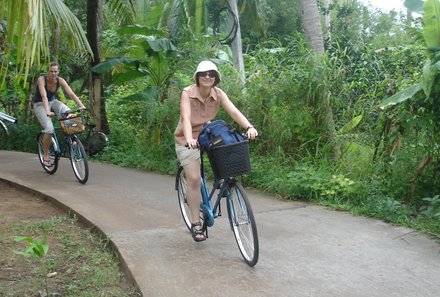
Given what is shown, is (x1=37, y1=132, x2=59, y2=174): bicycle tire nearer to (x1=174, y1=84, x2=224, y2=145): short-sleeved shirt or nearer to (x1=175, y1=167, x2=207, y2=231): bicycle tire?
(x1=175, y1=167, x2=207, y2=231): bicycle tire

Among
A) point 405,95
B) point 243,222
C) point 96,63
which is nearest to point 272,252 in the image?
point 243,222

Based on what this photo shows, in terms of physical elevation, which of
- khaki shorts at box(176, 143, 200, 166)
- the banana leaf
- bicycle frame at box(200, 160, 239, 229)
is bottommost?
bicycle frame at box(200, 160, 239, 229)

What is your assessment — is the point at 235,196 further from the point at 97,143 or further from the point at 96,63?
the point at 96,63

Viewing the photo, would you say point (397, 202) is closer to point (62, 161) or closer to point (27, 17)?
point (27, 17)

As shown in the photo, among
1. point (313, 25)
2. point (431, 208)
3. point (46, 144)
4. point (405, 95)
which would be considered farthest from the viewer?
point (313, 25)

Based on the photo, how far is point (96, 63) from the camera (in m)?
11.4

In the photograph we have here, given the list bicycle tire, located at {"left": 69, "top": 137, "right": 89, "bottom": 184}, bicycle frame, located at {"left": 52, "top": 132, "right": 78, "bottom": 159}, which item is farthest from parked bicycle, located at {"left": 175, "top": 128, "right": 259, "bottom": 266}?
→ bicycle frame, located at {"left": 52, "top": 132, "right": 78, "bottom": 159}

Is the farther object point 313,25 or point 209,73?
point 313,25

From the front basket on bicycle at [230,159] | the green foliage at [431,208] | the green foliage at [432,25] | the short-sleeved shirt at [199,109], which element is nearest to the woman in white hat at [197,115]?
the short-sleeved shirt at [199,109]

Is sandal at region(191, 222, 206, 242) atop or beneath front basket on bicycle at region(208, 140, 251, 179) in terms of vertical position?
beneath

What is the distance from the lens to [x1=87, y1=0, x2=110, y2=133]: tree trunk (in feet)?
36.7

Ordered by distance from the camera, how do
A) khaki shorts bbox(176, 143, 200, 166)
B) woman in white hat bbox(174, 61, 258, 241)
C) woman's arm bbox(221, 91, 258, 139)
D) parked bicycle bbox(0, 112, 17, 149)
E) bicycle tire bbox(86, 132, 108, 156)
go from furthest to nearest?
parked bicycle bbox(0, 112, 17, 149), bicycle tire bbox(86, 132, 108, 156), khaki shorts bbox(176, 143, 200, 166), woman in white hat bbox(174, 61, 258, 241), woman's arm bbox(221, 91, 258, 139)

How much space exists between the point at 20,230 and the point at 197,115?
2437mm

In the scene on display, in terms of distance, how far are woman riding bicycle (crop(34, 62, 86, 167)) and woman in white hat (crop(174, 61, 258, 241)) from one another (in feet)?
11.8
